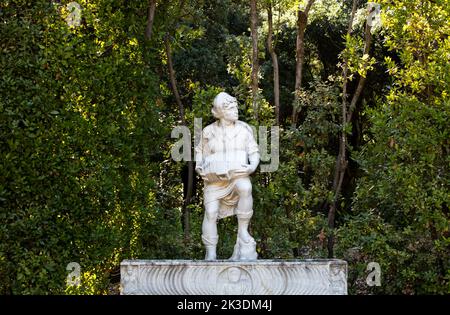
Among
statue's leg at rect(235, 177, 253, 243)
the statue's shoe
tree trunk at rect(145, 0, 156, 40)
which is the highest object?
tree trunk at rect(145, 0, 156, 40)

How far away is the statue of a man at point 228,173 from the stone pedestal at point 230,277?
0.55 meters

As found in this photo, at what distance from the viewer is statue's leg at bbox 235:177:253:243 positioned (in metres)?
9.08

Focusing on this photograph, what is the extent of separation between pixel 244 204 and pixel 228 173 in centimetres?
41

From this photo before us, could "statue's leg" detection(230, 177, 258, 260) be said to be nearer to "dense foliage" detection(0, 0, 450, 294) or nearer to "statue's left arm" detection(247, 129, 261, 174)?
"statue's left arm" detection(247, 129, 261, 174)

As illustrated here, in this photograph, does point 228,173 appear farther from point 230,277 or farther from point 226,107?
point 230,277

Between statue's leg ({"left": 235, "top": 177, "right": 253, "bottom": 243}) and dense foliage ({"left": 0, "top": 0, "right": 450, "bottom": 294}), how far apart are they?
1976 millimetres

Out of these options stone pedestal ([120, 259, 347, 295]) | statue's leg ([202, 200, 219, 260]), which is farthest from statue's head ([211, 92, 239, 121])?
stone pedestal ([120, 259, 347, 295])

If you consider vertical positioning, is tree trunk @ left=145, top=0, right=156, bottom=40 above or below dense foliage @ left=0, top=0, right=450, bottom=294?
above

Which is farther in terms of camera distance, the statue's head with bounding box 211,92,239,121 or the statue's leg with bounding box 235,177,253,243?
the statue's head with bounding box 211,92,239,121

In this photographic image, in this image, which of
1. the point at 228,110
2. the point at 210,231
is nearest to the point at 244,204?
the point at 210,231

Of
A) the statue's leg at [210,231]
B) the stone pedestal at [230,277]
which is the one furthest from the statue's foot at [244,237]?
the stone pedestal at [230,277]

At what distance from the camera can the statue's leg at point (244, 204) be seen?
908 centimetres

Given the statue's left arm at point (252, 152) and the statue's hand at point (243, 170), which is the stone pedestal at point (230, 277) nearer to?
the statue's hand at point (243, 170)
